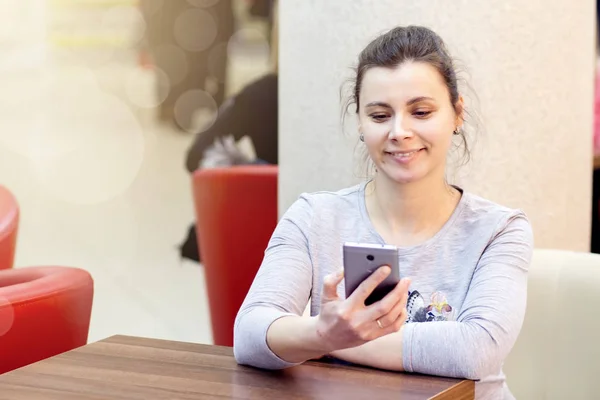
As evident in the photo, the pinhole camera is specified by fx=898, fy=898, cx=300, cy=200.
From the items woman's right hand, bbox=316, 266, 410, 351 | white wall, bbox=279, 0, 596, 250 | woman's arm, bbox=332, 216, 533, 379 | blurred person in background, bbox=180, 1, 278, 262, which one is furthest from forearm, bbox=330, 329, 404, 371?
blurred person in background, bbox=180, 1, 278, 262

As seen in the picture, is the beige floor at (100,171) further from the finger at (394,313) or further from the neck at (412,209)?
the finger at (394,313)

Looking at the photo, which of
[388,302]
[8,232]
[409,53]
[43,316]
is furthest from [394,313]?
[8,232]

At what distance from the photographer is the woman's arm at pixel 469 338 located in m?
1.54

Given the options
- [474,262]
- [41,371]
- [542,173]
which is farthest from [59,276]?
[542,173]

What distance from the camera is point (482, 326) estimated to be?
158 centimetres

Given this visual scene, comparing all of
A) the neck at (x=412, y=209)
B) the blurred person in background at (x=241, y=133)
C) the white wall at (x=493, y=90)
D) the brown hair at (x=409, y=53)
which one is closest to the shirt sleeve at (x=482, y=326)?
the neck at (x=412, y=209)

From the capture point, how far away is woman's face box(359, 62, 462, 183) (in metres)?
1.73

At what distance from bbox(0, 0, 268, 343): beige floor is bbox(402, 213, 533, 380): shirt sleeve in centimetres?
203

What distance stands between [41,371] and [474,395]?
2.50 feet

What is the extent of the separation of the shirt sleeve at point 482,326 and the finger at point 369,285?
0.72 ft

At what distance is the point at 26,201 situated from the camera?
358 centimetres

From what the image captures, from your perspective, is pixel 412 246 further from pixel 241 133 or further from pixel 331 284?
pixel 241 133

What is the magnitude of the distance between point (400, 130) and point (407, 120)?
0.11 ft

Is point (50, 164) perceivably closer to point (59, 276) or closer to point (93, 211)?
point (93, 211)
